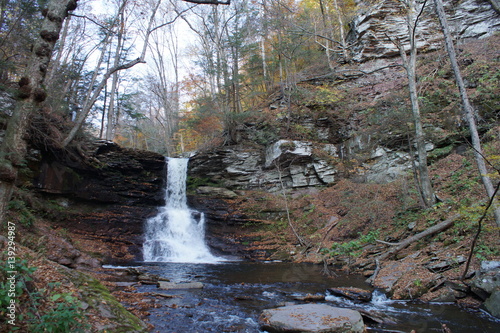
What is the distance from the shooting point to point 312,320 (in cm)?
423

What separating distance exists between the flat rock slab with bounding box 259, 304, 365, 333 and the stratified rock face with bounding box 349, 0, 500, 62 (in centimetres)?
1332

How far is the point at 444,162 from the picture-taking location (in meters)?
12.0

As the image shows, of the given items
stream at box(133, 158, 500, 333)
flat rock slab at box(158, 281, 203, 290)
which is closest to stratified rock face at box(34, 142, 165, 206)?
stream at box(133, 158, 500, 333)

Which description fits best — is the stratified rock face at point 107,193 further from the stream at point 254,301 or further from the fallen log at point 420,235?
the fallen log at point 420,235

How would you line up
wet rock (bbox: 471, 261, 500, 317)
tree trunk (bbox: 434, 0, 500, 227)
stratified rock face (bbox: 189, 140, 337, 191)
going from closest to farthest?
wet rock (bbox: 471, 261, 500, 317) < tree trunk (bbox: 434, 0, 500, 227) < stratified rock face (bbox: 189, 140, 337, 191)

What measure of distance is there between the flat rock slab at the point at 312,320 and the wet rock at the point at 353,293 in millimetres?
1465

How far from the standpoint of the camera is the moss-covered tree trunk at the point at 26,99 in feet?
13.3

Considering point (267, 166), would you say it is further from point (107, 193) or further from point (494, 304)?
point (494, 304)

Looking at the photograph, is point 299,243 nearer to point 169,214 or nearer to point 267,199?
point 267,199

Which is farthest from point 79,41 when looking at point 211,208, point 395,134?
point 395,134

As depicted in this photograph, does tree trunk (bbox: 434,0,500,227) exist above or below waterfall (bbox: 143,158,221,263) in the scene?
above

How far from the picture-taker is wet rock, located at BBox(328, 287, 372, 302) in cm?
586

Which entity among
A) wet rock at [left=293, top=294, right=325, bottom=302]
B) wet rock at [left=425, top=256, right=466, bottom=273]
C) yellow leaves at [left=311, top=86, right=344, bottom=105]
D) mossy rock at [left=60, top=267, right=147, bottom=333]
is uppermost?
yellow leaves at [left=311, top=86, right=344, bottom=105]

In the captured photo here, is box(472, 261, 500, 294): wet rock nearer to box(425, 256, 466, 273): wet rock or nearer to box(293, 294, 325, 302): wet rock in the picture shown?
box(425, 256, 466, 273): wet rock
